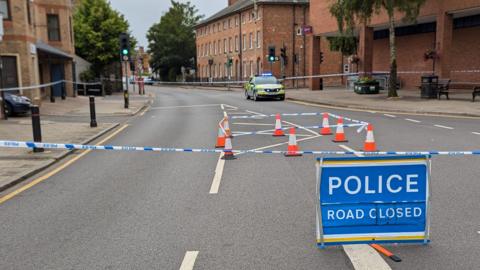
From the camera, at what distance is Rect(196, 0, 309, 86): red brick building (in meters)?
55.1

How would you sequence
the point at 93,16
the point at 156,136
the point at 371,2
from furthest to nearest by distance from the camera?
1. the point at 93,16
2. the point at 371,2
3. the point at 156,136

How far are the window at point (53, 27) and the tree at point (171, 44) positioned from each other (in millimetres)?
56883

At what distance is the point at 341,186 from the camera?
183 inches

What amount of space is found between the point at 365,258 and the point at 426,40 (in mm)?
32493

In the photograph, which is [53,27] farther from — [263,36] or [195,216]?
[195,216]

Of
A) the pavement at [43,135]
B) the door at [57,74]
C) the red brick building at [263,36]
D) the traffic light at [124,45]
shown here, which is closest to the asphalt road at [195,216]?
the pavement at [43,135]

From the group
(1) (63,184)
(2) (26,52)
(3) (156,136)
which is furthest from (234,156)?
(2) (26,52)

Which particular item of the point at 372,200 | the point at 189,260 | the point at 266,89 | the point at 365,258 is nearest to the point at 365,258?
the point at 365,258

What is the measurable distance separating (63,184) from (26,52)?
668 inches

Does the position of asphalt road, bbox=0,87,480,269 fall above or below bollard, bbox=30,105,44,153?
below

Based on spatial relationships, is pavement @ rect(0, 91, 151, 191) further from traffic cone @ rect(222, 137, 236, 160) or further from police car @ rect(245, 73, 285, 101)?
police car @ rect(245, 73, 285, 101)

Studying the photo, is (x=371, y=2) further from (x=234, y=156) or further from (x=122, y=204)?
(x=122, y=204)

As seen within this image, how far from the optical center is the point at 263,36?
180 ft

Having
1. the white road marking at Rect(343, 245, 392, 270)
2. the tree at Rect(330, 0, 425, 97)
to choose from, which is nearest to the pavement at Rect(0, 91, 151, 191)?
the white road marking at Rect(343, 245, 392, 270)
